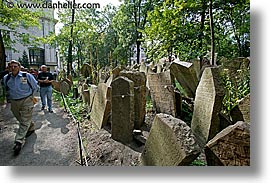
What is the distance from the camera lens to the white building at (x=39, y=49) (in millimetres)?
1714

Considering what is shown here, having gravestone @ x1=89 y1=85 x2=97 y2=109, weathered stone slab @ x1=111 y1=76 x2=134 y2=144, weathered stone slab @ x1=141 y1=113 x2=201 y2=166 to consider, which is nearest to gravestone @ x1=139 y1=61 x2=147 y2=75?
weathered stone slab @ x1=111 y1=76 x2=134 y2=144

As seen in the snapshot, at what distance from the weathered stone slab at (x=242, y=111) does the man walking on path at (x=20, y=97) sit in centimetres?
135

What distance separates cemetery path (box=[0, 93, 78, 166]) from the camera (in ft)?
5.38

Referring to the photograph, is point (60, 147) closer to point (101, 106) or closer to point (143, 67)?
point (101, 106)

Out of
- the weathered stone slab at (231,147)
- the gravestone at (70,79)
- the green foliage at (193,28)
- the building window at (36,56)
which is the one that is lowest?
the weathered stone slab at (231,147)

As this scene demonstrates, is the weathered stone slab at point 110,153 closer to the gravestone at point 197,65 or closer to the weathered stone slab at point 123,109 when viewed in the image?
the weathered stone slab at point 123,109

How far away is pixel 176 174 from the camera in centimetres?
152

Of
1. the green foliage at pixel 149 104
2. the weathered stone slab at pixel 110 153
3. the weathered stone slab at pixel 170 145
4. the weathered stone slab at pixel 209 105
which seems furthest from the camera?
the green foliage at pixel 149 104

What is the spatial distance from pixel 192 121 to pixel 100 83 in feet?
2.61

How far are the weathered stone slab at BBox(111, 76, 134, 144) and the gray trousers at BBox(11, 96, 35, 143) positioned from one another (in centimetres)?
58

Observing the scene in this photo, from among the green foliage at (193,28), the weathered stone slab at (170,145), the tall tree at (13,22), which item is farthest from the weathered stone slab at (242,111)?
the tall tree at (13,22)

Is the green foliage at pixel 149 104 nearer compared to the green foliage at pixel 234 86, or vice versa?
the green foliage at pixel 234 86

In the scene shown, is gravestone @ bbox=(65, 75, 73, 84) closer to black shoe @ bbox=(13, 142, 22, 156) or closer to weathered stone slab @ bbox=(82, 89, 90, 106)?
weathered stone slab @ bbox=(82, 89, 90, 106)

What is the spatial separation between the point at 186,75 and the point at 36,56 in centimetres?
110
